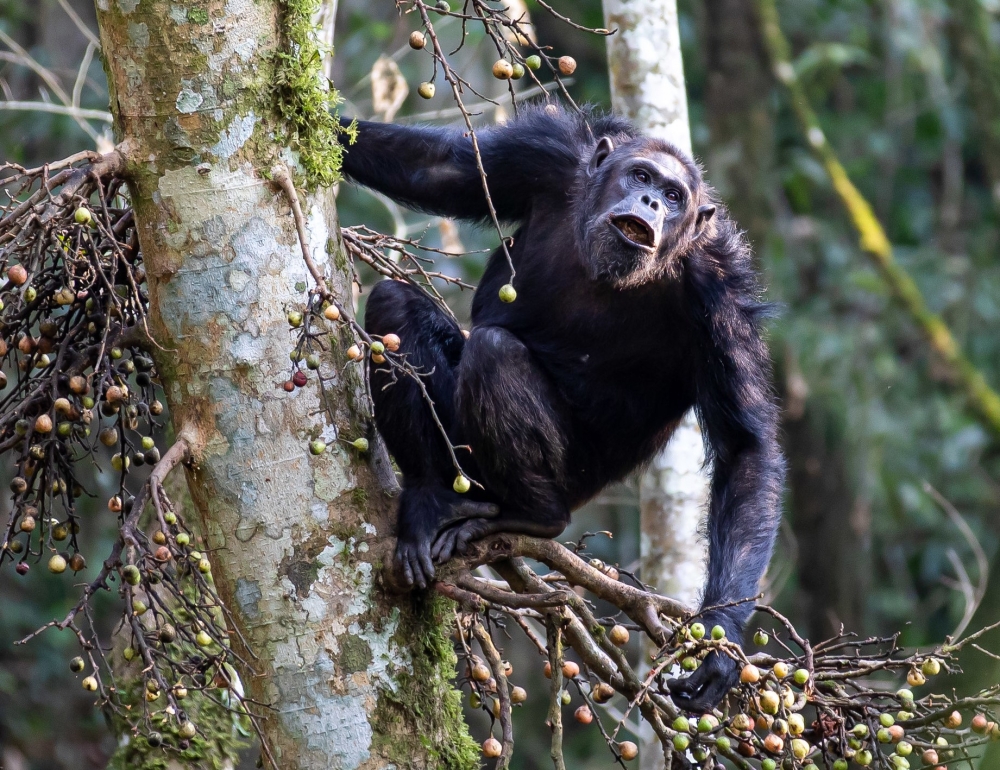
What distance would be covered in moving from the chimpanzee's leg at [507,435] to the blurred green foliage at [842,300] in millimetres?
5013

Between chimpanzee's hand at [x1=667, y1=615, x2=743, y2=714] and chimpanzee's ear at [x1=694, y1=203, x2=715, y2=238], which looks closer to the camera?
chimpanzee's hand at [x1=667, y1=615, x2=743, y2=714]

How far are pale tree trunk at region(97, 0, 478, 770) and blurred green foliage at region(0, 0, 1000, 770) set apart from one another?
5.87 metres

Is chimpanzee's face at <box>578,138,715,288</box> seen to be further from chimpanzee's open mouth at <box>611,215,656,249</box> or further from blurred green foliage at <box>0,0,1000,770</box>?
blurred green foliage at <box>0,0,1000,770</box>

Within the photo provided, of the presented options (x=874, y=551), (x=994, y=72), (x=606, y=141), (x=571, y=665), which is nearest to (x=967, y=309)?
(x=994, y=72)

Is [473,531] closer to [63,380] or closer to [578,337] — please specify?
[578,337]

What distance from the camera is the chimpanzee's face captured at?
470 centimetres

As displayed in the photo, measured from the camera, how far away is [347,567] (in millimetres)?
3488

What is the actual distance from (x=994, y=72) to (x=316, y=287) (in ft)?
29.8

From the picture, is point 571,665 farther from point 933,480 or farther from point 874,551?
point 874,551

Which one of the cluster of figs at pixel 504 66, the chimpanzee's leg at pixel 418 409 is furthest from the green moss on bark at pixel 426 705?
the cluster of figs at pixel 504 66

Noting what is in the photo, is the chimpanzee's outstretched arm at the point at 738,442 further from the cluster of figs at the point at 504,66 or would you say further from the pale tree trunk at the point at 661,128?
the cluster of figs at the point at 504,66

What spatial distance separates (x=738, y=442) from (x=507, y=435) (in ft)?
3.32

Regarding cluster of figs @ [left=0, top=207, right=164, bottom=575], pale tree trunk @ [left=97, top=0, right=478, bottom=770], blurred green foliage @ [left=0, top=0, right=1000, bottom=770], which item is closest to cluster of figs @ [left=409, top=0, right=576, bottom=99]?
pale tree trunk @ [left=97, top=0, right=478, bottom=770]

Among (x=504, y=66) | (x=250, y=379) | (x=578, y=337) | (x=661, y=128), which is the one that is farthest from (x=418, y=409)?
(x=661, y=128)
